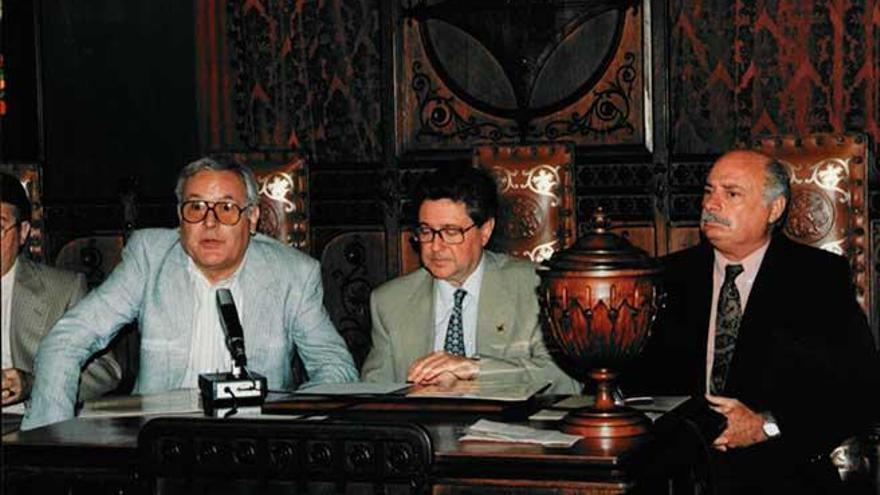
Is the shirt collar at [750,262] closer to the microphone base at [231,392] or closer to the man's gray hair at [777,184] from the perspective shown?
the man's gray hair at [777,184]

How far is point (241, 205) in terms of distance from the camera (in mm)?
3357

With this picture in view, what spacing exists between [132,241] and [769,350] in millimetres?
1689

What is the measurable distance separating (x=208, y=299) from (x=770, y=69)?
2.71 metres

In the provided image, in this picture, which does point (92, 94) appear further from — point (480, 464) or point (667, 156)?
point (480, 464)

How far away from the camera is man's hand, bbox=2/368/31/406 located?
3355 mm

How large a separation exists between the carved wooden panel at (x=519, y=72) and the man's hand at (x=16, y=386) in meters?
2.43

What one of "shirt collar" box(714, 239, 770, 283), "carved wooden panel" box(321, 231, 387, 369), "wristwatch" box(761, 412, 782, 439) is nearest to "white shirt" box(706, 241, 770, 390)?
"shirt collar" box(714, 239, 770, 283)

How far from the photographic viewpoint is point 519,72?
5441 mm

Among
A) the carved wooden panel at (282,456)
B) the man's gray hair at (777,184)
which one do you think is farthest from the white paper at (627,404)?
the man's gray hair at (777,184)

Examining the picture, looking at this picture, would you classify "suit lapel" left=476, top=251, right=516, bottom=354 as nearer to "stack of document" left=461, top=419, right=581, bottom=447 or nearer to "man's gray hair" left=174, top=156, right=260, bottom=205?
"man's gray hair" left=174, top=156, right=260, bottom=205

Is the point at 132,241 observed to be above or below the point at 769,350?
above

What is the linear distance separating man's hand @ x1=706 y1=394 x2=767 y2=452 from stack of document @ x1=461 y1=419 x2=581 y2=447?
1.00 meters

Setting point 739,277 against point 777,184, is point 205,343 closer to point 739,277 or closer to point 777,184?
point 739,277

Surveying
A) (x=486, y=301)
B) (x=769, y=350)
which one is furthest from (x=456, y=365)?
(x=769, y=350)
